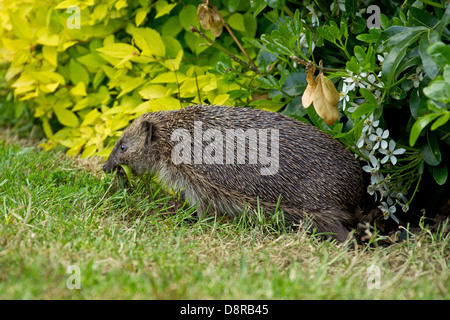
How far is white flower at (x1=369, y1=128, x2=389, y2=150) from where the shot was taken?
374 cm

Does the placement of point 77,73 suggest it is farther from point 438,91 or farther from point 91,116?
point 438,91

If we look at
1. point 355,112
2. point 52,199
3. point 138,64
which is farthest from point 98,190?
point 355,112

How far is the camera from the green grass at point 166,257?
2549 millimetres

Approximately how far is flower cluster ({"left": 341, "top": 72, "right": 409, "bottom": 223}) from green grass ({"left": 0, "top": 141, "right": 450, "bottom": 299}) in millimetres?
508

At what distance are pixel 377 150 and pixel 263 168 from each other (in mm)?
951

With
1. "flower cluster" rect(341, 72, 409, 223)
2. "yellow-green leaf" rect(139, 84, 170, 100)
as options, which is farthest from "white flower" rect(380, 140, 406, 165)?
"yellow-green leaf" rect(139, 84, 170, 100)

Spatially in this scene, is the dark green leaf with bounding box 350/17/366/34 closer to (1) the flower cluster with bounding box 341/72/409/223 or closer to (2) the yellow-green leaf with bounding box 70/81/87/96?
(1) the flower cluster with bounding box 341/72/409/223

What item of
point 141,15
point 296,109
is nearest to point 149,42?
point 141,15

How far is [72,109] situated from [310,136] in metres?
2.90

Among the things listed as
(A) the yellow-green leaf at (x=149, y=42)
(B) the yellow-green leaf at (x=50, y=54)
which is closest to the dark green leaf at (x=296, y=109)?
(A) the yellow-green leaf at (x=149, y=42)

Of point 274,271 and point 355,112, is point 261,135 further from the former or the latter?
point 274,271

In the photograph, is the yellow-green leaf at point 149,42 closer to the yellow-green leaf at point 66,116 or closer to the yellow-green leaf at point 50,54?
the yellow-green leaf at point 50,54

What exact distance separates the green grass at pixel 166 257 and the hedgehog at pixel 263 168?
0.73ft

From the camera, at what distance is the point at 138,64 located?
207 inches
